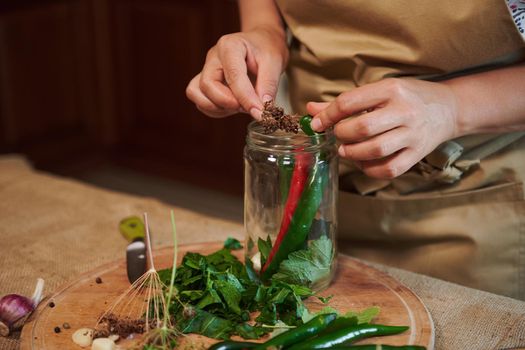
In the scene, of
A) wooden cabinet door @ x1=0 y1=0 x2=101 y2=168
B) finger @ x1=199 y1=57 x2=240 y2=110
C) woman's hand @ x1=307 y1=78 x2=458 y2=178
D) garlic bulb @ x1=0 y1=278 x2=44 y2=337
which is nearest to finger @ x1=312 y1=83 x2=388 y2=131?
woman's hand @ x1=307 y1=78 x2=458 y2=178

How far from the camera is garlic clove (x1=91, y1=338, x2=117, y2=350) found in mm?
998

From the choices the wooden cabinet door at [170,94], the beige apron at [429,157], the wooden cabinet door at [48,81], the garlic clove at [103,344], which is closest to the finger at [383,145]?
the beige apron at [429,157]

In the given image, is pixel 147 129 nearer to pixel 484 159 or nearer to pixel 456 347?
pixel 484 159

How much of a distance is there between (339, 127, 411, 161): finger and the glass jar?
9 cm

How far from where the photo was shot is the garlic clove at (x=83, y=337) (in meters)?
1.03

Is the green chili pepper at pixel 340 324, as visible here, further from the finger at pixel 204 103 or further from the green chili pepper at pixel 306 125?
the finger at pixel 204 103

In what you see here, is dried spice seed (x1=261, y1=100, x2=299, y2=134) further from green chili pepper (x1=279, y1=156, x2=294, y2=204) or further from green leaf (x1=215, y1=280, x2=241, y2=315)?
green leaf (x1=215, y1=280, x2=241, y2=315)

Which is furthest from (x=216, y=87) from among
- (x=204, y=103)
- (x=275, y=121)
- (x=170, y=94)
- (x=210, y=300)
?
(x=170, y=94)

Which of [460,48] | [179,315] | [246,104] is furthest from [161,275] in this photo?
[460,48]

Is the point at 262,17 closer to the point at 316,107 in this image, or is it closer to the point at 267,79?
the point at 267,79

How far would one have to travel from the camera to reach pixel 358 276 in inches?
49.3

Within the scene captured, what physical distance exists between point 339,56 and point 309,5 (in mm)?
111

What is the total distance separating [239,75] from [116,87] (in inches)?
120

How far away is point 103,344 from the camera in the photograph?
100cm
